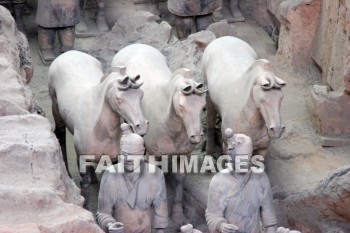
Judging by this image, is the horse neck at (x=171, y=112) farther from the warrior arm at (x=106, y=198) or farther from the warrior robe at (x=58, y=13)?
Answer: the warrior robe at (x=58, y=13)

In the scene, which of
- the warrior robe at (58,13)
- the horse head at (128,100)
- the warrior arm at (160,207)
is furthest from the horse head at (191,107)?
the warrior robe at (58,13)

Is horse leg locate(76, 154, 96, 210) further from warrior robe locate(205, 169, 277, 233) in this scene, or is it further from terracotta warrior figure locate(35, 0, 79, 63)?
terracotta warrior figure locate(35, 0, 79, 63)

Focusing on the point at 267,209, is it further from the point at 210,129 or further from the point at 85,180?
the point at 210,129

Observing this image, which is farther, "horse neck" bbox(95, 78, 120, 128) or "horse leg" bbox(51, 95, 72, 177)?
"horse leg" bbox(51, 95, 72, 177)

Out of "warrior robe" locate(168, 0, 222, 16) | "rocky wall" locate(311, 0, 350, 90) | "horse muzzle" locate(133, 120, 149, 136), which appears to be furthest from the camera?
"warrior robe" locate(168, 0, 222, 16)

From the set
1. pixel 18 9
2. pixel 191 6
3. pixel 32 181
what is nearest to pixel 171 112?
pixel 32 181

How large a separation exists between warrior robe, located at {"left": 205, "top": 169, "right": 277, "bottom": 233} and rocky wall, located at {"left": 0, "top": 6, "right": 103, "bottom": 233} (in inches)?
37.9

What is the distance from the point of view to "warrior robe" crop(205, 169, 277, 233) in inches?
225

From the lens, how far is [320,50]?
28.8 feet

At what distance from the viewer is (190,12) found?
9734mm

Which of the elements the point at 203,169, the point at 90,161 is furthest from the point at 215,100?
the point at 90,161

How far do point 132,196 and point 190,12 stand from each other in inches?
170

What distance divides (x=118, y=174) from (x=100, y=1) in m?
4.69

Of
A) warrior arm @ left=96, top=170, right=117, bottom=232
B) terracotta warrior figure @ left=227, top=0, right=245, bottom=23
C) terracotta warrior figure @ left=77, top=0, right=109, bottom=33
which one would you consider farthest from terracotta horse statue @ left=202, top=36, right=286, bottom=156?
terracotta warrior figure @ left=227, top=0, right=245, bottom=23
